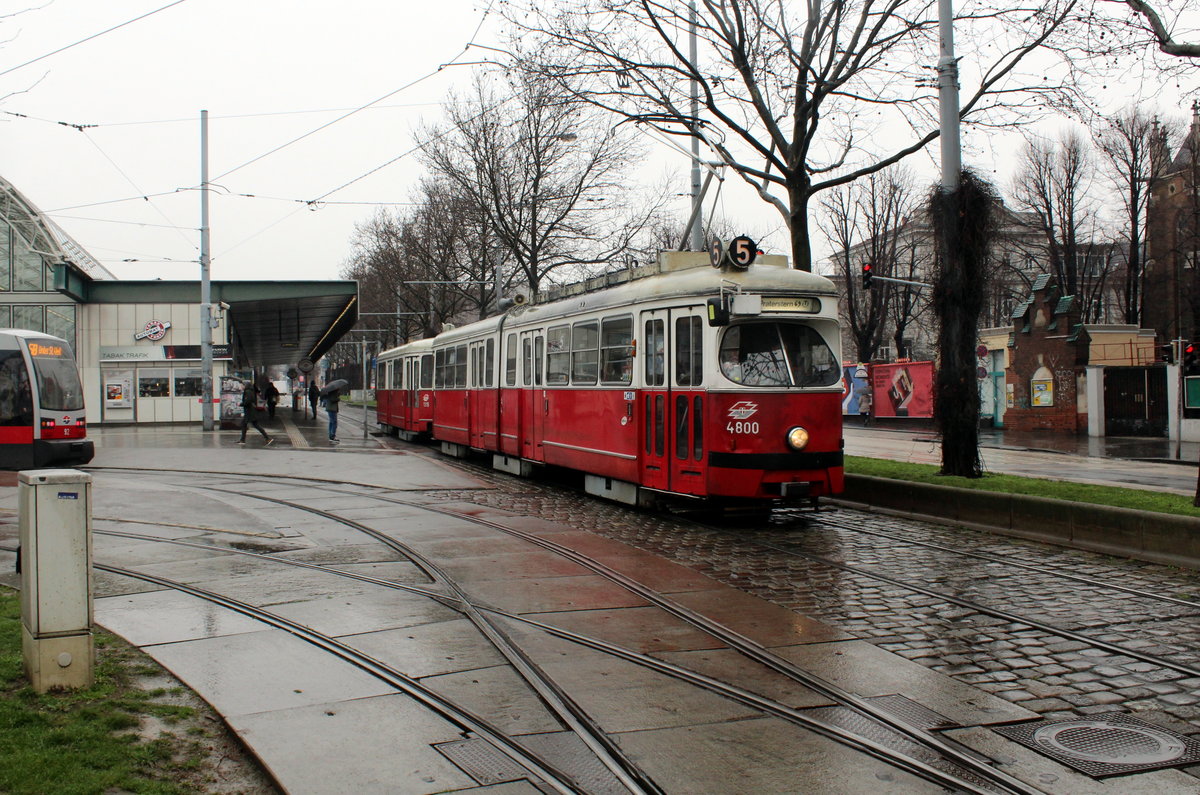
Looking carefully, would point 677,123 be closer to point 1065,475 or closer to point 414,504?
point 414,504

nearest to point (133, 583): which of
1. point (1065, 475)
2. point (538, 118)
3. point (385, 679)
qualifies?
point (385, 679)

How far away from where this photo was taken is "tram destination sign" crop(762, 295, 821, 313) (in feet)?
39.0

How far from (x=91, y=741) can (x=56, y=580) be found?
110 cm

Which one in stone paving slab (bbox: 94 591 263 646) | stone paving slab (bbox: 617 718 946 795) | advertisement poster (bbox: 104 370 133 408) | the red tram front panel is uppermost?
advertisement poster (bbox: 104 370 133 408)

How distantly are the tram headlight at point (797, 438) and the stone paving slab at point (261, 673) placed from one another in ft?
Result: 21.2

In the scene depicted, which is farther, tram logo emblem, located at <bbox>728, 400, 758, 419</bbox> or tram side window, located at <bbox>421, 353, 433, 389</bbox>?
tram side window, located at <bbox>421, 353, 433, 389</bbox>

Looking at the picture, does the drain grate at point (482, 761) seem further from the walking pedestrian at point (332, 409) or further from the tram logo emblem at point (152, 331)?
the tram logo emblem at point (152, 331)

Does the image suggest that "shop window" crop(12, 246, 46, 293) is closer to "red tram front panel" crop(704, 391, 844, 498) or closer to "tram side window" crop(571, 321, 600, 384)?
"tram side window" crop(571, 321, 600, 384)

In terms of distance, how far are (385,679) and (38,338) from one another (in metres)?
16.7

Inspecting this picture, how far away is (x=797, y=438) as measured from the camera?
38.3 ft

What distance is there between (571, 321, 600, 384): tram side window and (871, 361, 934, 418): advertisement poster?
29.5 m

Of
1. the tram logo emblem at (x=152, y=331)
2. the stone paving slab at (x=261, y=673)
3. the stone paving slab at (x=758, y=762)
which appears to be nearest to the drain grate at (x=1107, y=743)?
the stone paving slab at (x=758, y=762)

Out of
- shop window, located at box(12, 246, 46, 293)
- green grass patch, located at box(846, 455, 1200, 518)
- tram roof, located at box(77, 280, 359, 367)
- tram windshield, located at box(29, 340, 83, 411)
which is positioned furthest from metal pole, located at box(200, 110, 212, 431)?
green grass patch, located at box(846, 455, 1200, 518)

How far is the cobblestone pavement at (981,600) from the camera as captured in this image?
19.1 feet
